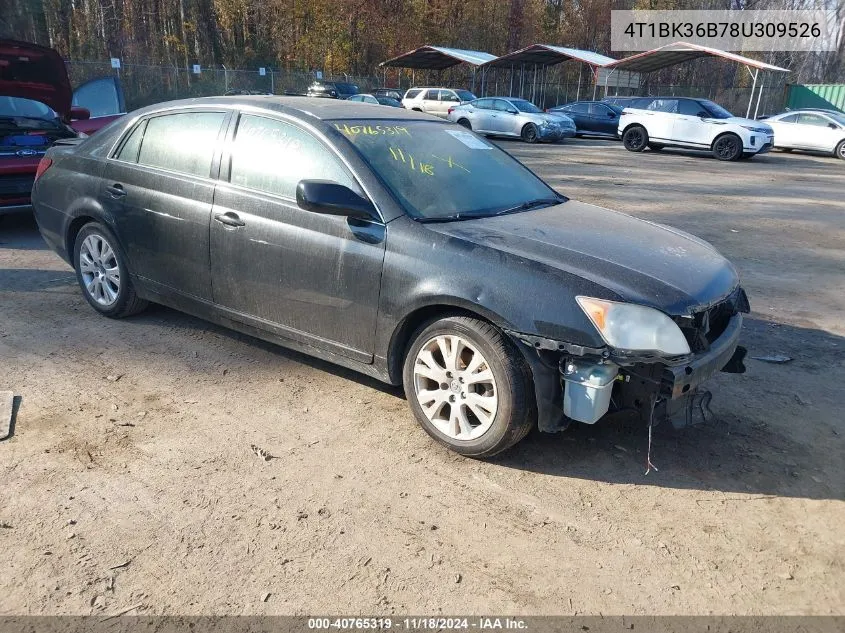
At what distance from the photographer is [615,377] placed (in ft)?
10.1

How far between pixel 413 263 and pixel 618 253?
104cm

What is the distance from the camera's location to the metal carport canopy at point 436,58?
34.5 metres

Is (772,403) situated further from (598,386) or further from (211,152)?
(211,152)

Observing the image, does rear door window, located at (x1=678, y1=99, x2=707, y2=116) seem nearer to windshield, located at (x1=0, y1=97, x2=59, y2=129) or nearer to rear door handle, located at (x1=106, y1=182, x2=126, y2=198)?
windshield, located at (x1=0, y1=97, x2=59, y2=129)

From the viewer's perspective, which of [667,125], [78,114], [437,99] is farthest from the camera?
[437,99]

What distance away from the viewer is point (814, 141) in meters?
20.7

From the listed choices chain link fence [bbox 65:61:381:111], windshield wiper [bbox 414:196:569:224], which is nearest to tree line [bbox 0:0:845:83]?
chain link fence [bbox 65:61:381:111]

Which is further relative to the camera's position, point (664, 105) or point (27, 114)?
point (664, 105)

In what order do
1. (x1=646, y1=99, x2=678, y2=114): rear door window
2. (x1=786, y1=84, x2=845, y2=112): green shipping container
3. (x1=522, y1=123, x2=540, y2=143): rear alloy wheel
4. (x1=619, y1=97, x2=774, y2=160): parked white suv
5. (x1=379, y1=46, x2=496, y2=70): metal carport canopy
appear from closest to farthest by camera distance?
(x1=619, y1=97, x2=774, y2=160): parked white suv
(x1=646, y1=99, x2=678, y2=114): rear door window
(x1=522, y1=123, x2=540, y2=143): rear alloy wheel
(x1=786, y1=84, x2=845, y2=112): green shipping container
(x1=379, y1=46, x2=496, y2=70): metal carport canopy

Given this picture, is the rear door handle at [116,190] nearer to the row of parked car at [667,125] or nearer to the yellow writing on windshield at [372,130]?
the yellow writing on windshield at [372,130]

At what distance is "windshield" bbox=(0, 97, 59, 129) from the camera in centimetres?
817

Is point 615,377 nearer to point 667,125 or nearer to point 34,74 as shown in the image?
point 34,74

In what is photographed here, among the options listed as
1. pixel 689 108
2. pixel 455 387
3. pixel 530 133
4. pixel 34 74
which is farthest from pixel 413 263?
pixel 530 133

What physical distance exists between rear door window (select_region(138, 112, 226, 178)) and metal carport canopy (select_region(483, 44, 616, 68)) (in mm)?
30082
